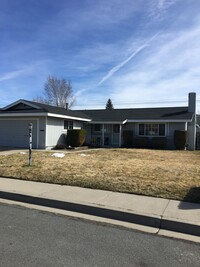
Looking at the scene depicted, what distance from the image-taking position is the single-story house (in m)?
22.2

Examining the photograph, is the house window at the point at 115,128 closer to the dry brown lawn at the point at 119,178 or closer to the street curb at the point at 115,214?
the dry brown lawn at the point at 119,178

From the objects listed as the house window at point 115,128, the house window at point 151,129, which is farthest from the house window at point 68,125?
the house window at point 151,129

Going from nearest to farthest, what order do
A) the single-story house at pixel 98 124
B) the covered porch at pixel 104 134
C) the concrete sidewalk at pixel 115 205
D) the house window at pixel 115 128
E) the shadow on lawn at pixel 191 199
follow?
the concrete sidewalk at pixel 115 205 → the shadow on lawn at pixel 191 199 → the single-story house at pixel 98 124 → the covered porch at pixel 104 134 → the house window at pixel 115 128

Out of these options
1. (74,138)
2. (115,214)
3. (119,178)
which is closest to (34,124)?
(74,138)

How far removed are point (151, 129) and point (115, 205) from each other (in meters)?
21.7

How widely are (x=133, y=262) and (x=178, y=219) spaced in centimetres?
178

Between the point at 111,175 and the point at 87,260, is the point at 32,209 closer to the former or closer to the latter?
the point at 87,260

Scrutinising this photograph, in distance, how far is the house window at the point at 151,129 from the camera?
27062 mm

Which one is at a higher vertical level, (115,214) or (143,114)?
(143,114)

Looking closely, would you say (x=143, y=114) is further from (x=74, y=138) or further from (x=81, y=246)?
(x=81, y=246)

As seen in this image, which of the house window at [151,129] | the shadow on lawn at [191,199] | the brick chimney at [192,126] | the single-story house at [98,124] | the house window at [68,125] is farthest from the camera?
the house window at [151,129]

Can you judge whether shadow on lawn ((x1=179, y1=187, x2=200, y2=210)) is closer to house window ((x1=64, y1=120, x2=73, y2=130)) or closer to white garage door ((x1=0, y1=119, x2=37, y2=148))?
white garage door ((x1=0, y1=119, x2=37, y2=148))

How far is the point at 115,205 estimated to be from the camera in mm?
6355

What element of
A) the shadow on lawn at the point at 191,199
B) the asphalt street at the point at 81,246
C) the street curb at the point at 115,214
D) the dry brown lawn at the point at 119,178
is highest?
the dry brown lawn at the point at 119,178
